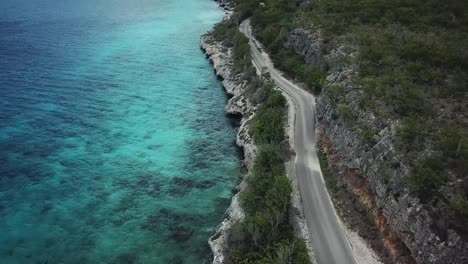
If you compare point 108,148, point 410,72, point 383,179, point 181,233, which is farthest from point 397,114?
point 108,148

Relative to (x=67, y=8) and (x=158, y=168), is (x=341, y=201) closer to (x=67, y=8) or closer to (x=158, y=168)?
(x=158, y=168)

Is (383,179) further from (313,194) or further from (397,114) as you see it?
(397,114)

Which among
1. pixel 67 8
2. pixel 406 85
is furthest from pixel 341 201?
pixel 67 8

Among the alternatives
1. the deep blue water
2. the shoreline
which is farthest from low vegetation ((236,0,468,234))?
the deep blue water

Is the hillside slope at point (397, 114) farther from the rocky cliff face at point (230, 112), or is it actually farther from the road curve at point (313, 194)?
the rocky cliff face at point (230, 112)

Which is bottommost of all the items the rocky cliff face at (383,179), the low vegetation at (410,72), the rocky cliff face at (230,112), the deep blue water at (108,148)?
the deep blue water at (108,148)

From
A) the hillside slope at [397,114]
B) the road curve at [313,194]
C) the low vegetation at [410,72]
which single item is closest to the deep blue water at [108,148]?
the road curve at [313,194]

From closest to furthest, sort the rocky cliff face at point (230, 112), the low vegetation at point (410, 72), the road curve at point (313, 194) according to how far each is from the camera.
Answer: the low vegetation at point (410, 72) → the road curve at point (313, 194) → the rocky cliff face at point (230, 112)
